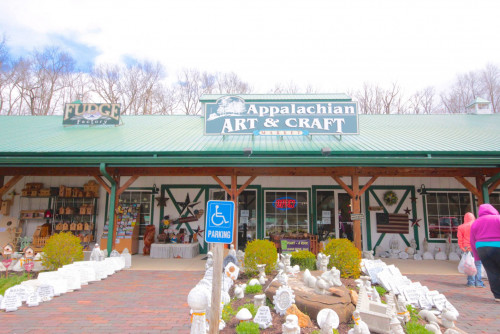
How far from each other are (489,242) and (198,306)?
440 cm

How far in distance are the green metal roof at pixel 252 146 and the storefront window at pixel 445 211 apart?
2.19 metres

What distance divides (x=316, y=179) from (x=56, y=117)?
11.9 metres

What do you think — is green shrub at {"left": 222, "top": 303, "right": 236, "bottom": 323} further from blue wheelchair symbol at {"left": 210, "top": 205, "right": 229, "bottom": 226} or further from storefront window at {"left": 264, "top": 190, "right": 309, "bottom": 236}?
storefront window at {"left": 264, "top": 190, "right": 309, "bottom": 236}

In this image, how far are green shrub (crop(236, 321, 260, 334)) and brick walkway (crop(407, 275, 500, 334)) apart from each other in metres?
2.98

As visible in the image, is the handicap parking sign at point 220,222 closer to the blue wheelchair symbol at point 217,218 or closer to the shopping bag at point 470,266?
the blue wheelchair symbol at point 217,218

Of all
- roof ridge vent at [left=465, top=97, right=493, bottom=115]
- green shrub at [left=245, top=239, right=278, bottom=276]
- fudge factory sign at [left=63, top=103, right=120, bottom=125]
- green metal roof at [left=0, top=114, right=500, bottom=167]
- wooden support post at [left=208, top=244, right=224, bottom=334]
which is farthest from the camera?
roof ridge vent at [left=465, top=97, right=493, bottom=115]

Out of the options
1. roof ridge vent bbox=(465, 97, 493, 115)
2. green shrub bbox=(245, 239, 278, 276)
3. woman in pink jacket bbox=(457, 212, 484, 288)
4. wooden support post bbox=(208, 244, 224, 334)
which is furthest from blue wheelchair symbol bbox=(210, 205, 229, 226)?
roof ridge vent bbox=(465, 97, 493, 115)

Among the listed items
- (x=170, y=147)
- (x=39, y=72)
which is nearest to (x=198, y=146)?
(x=170, y=147)

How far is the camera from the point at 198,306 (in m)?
3.48

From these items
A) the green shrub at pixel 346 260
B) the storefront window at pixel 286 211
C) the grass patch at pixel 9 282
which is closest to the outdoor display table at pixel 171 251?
the storefront window at pixel 286 211

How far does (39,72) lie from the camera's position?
27594mm

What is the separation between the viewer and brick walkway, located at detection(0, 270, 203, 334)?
4441mm

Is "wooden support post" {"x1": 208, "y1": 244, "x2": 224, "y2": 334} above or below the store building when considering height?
below

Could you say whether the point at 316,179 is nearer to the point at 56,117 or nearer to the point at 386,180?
the point at 386,180
